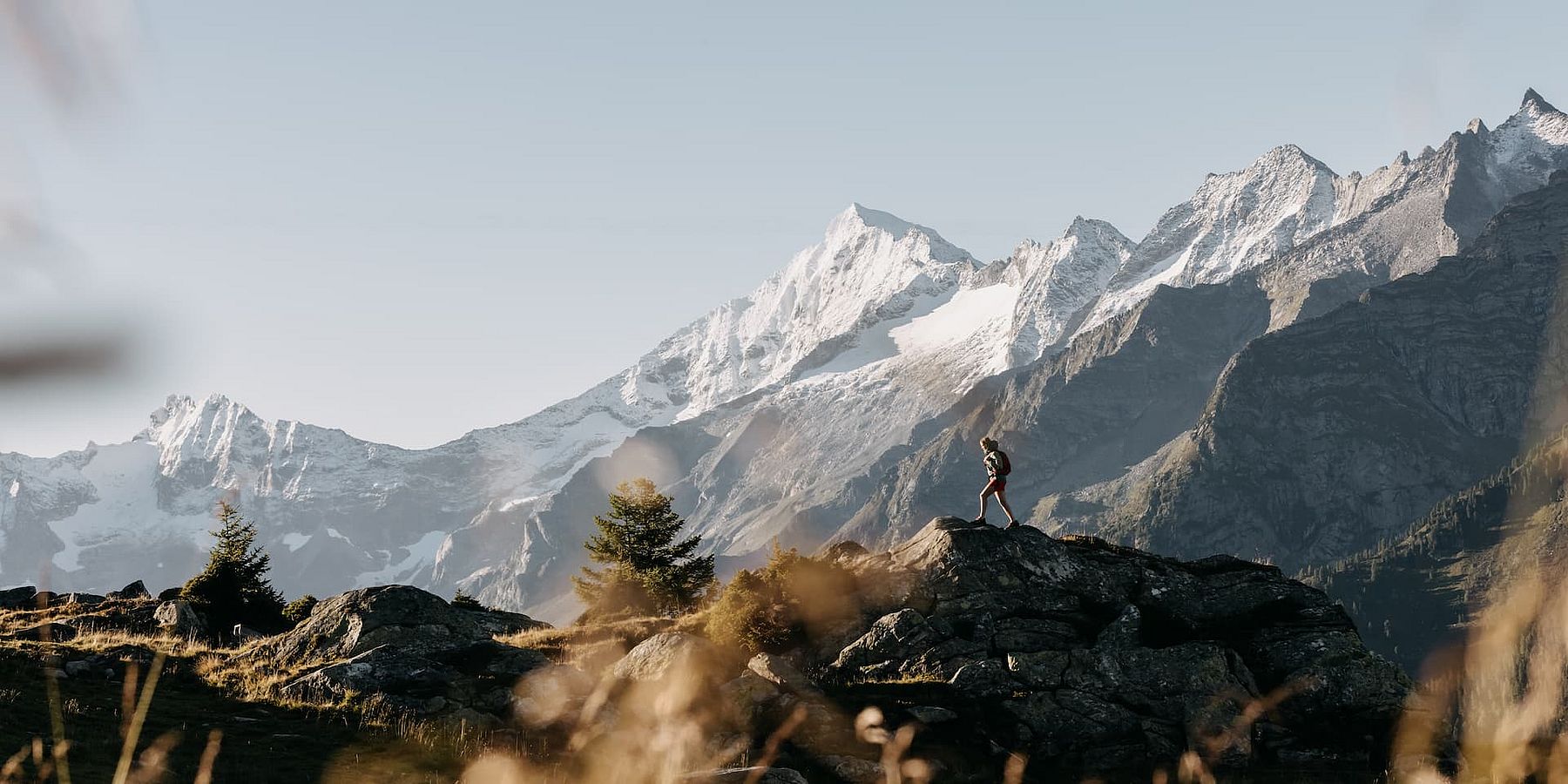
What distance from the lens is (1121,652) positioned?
28844mm

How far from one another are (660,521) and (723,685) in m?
26.2

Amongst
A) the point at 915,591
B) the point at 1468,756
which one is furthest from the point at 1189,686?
the point at 915,591

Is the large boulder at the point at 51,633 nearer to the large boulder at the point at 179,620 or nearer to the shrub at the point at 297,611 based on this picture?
the large boulder at the point at 179,620

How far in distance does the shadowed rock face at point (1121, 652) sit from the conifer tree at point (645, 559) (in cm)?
1213

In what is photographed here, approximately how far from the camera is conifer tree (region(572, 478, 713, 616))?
45562 millimetres

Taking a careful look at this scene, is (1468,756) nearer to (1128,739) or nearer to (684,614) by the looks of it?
(1128,739)

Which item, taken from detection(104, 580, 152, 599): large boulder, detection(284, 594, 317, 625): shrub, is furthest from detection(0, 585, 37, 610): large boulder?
detection(284, 594, 317, 625): shrub

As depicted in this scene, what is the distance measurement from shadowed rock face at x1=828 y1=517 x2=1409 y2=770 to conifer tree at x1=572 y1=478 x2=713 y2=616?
12128 millimetres

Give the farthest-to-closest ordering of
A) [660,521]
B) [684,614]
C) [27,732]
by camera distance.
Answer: [660,521] → [684,614] → [27,732]

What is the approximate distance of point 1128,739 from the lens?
2605cm

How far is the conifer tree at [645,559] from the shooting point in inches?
1794

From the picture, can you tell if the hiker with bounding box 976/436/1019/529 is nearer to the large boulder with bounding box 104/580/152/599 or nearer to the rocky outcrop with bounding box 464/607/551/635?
the rocky outcrop with bounding box 464/607/551/635

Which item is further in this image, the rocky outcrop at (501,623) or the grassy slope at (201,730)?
the rocky outcrop at (501,623)

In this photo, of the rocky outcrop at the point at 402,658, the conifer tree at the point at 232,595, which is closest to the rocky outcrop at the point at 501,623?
the rocky outcrop at the point at 402,658
